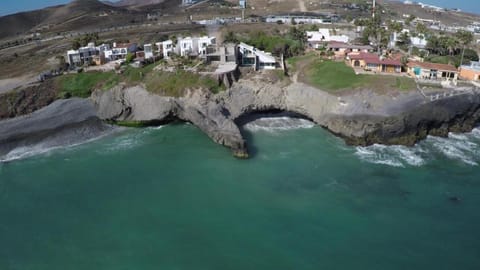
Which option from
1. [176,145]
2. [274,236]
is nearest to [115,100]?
[176,145]

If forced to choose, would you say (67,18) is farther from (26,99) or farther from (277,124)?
(277,124)

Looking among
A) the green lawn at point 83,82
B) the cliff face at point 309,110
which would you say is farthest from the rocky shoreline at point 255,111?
the green lawn at point 83,82

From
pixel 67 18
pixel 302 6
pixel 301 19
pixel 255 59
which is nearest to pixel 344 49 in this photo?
pixel 255 59

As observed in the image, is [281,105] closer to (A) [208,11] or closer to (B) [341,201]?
(B) [341,201]

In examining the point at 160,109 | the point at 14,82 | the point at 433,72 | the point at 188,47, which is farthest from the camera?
the point at 188,47

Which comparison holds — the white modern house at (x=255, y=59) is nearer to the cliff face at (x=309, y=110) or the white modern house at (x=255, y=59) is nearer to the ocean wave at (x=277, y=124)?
the cliff face at (x=309, y=110)
